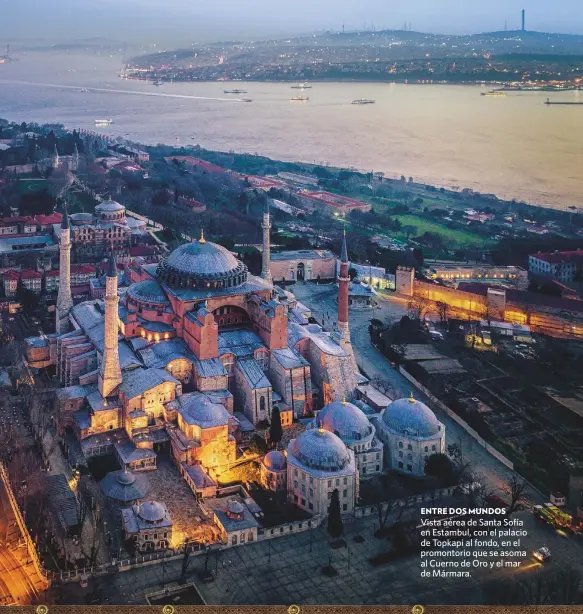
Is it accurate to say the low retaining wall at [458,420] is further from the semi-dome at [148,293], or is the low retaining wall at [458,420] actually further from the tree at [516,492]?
the semi-dome at [148,293]

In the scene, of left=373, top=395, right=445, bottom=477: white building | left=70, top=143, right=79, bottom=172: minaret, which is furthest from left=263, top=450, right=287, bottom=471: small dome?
left=70, top=143, right=79, bottom=172: minaret

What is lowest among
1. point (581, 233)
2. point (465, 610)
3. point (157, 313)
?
point (581, 233)

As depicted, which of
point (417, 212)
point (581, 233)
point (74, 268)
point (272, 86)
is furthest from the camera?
point (272, 86)

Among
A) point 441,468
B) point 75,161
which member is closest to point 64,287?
point 441,468

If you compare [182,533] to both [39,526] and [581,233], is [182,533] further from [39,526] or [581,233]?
[581,233]

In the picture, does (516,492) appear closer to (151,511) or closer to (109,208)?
(151,511)

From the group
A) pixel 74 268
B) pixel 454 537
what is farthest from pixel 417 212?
pixel 454 537

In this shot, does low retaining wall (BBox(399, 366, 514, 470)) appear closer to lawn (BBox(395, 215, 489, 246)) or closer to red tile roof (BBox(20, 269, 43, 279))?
red tile roof (BBox(20, 269, 43, 279))
